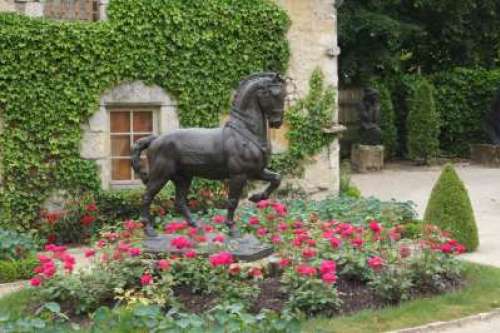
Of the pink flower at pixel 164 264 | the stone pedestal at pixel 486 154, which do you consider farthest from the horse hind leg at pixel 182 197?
the stone pedestal at pixel 486 154

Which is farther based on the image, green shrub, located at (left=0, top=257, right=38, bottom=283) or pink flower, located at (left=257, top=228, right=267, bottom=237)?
green shrub, located at (left=0, top=257, right=38, bottom=283)

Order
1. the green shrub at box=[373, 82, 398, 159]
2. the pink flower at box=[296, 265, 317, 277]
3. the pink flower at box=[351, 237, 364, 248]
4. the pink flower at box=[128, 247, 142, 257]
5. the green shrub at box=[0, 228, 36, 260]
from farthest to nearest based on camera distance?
the green shrub at box=[373, 82, 398, 159] < the green shrub at box=[0, 228, 36, 260] < the pink flower at box=[351, 237, 364, 248] < the pink flower at box=[128, 247, 142, 257] < the pink flower at box=[296, 265, 317, 277]

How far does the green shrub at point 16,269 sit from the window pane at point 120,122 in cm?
347

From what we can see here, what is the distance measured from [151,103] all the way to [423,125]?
1081cm

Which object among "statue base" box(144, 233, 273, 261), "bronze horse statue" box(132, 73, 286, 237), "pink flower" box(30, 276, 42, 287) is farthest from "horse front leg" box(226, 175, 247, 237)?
"pink flower" box(30, 276, 42, 287)

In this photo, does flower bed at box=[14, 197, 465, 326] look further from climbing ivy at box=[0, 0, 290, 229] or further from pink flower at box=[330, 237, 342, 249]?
climbing ivy at box=[0, 0, 290, 229]

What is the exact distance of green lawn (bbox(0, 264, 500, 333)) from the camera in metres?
6.60

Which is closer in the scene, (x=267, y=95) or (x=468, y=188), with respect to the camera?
(x=267, y=95)

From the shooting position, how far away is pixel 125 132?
12.1m

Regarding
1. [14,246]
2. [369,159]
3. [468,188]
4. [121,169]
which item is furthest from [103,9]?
[369,159]

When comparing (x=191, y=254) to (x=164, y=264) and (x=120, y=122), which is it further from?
(x=120, y=122)

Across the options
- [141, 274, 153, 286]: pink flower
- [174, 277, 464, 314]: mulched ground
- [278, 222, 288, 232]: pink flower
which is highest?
[278, 222, 288, 232]: pink flower

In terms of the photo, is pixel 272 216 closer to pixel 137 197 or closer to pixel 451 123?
pixel 137 197

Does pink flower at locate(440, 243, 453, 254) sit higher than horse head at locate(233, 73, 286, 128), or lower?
lower
